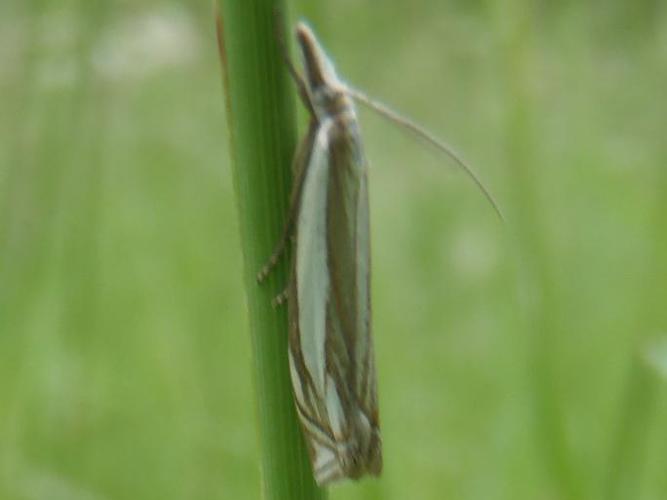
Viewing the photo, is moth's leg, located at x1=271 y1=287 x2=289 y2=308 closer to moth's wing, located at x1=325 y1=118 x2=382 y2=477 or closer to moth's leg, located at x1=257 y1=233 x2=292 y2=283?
moth's leg, located at x1=257 y1=233 x2=292 y2=283

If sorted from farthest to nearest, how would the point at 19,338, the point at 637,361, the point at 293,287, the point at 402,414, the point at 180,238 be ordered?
the point at 180,238 → the point at 402,414 → the point at 19,338 → the point at 637,361 → the point at 293,287

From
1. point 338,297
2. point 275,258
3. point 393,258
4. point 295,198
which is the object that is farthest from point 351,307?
point 393,258

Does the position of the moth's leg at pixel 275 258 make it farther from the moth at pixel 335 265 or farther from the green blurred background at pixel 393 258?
the green blurred background at pixel 393 258

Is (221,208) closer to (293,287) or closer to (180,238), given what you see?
(180,238)

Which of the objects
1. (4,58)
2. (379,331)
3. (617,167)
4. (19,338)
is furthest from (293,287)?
(617,167)

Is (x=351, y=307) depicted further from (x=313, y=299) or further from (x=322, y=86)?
Result: (x=322, y=86)
